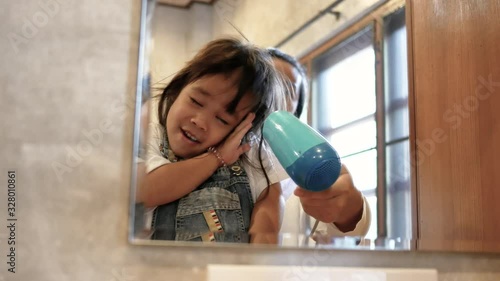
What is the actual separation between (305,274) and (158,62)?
30cm

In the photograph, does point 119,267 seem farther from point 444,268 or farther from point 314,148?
point 444,268

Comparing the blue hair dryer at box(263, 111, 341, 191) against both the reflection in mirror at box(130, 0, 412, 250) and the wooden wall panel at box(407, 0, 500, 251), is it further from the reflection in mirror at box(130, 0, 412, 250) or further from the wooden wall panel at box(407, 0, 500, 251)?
the wooden wall panel at box(407, 0, 500, 251)

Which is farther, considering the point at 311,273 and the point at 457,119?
the point at 457,119

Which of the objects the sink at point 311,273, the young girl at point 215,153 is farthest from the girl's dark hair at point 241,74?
the sink at point 311,273

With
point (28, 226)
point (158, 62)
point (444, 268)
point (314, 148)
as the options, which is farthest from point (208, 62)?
point (444, 268)

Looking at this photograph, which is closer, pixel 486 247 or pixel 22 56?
pixel 22 56

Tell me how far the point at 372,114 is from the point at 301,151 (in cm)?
15

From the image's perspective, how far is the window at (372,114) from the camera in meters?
0.66

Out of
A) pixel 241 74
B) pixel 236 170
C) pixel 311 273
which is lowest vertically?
pixel 311 273

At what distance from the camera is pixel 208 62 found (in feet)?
2.03

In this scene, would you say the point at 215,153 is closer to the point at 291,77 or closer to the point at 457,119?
the point at 291,77

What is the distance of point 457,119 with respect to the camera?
2.36ft

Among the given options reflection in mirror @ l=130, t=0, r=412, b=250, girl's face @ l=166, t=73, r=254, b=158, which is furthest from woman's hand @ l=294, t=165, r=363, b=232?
girl's face @ l=166, t=73, r=254, b=158

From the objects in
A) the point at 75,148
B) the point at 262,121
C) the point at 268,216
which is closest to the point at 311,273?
the point at 268,216
